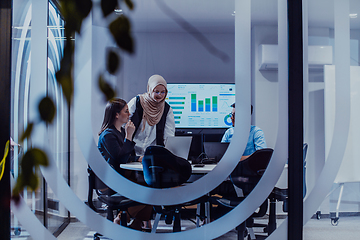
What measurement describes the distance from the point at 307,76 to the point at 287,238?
0.97 meters

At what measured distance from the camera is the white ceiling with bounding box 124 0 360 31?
1.69m

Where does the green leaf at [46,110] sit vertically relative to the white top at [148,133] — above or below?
above

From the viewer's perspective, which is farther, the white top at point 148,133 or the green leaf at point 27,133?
the white top at point 148,133

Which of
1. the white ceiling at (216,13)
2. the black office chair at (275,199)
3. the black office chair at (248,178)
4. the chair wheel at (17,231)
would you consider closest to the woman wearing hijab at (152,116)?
the white ceiling at (216,13)

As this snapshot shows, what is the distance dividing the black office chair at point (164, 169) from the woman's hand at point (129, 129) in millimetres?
149

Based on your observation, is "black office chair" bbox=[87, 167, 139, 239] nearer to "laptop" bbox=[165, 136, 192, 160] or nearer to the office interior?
the office interior

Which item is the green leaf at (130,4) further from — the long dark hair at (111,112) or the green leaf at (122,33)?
the long dark hair at (111,112)

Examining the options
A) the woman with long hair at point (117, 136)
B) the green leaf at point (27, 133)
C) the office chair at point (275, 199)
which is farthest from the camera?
the woman with long hair at point (117, 136)

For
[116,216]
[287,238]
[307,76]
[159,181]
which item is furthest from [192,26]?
[287,238]

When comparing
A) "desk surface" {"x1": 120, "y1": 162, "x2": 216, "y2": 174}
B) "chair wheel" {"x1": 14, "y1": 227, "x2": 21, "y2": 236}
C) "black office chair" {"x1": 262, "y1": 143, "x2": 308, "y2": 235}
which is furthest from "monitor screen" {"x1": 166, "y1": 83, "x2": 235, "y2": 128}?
"chair wheel" {"x1": 14, "y1": 227, "x2": 21, "y2": 236}

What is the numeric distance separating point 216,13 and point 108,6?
1.49 metres

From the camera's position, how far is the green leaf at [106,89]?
0.32 metres

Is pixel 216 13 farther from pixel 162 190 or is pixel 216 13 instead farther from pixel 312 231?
pixel 312 231

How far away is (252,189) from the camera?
170cm
